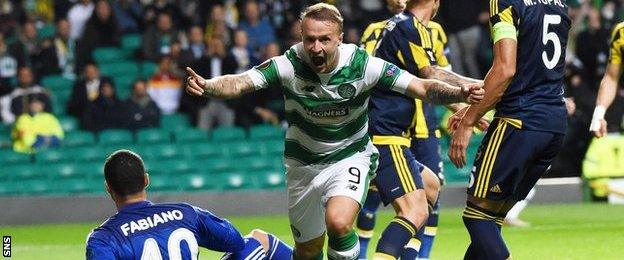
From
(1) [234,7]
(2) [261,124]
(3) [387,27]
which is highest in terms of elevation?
(3) [387,27]

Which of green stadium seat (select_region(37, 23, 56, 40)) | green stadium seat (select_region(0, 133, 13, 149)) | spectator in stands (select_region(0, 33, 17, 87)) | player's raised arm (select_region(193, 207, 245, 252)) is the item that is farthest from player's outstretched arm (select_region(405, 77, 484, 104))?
green stadium seat (select_region(37, 23, 56, 40))

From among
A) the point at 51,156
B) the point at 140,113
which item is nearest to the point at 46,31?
the point at 140,113

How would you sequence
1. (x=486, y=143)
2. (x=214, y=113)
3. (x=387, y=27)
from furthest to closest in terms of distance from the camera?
(x=214, y=113)
(x=387, y=27)
(x=486, y=143)

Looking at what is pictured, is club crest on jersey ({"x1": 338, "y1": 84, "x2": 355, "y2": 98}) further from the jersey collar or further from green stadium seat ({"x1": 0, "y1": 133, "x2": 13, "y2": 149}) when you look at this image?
green stadium seat ({"x1": 0, "y1": 133, "x2": 13, "y2": 149})

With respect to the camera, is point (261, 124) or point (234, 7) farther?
point (234, 7)

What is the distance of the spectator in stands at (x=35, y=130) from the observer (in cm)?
1980

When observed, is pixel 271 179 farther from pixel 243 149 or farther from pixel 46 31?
pixel 46 31

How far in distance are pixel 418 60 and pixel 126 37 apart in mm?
13519

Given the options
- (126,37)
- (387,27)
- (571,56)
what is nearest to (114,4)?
(126,37)

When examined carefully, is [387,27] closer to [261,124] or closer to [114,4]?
[261,124]

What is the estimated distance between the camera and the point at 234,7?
2222 centimetres

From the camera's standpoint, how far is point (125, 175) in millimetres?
6680

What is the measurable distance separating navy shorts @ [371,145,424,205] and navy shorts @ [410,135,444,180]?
3.01 feet

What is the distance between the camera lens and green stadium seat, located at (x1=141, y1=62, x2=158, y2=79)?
21.6 meters
